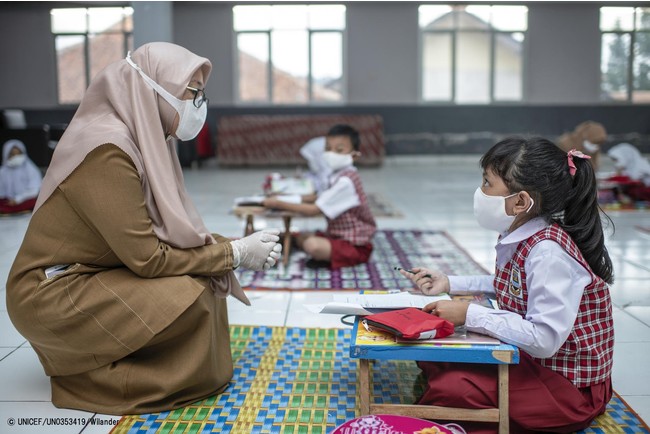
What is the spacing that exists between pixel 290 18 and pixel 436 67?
288 cm

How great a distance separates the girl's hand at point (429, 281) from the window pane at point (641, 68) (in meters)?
12.0

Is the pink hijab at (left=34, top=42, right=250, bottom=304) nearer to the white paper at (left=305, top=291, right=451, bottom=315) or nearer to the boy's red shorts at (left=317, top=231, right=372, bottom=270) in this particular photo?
the white paper at (left=305, top=291, right=451, bottom=315)

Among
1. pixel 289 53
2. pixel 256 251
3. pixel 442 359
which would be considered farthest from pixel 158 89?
pixel 289 53

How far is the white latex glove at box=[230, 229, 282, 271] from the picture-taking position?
2178 millimetres

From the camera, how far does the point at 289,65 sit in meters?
12.6

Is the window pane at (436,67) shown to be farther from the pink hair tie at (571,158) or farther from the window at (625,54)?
the pink hair tie at (571,158)

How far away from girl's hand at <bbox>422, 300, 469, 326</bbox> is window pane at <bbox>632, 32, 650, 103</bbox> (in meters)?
12.3

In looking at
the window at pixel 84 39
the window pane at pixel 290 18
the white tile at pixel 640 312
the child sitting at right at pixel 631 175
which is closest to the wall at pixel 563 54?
the window pane at pixel 290 18

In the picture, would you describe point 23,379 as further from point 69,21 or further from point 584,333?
point 69,21

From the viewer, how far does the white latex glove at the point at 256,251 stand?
2.18 meters

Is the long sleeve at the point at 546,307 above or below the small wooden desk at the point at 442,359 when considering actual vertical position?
above

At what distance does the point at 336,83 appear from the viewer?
1267 centimetres

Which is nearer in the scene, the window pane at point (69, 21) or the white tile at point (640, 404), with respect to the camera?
the white tile at point (640, 404)

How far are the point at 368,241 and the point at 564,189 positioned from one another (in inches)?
97.6
